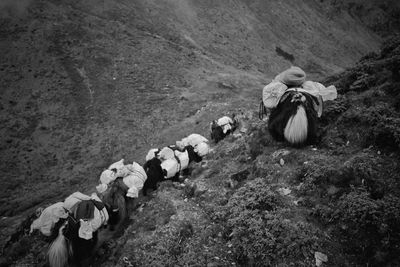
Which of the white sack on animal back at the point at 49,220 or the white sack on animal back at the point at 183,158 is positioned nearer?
the white sack on animal back at the point at 49,220

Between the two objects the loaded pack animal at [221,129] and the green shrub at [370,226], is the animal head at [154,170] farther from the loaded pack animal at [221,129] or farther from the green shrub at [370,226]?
the green shrub at [370,226]

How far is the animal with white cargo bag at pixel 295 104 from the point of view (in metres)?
3.88

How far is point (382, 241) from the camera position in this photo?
2438 mm

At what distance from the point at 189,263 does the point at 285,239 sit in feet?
3.79

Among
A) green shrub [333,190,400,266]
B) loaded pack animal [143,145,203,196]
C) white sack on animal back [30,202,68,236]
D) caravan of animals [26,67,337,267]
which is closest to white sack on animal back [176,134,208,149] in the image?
loaded pack animal [143,145,203,196]

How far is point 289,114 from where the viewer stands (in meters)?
3.93

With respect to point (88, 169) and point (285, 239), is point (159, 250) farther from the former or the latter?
point (88, 169)

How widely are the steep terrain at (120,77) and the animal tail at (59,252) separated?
89 cm

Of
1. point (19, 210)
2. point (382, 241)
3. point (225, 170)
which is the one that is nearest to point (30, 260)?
point (19, 210)

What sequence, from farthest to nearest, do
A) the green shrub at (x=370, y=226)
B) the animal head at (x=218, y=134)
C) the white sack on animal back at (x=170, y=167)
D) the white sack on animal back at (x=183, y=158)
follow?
1. the animal head at (x=218, y=134)
2. the white sack on animal back at (x=183, y=158)
3. the white sack on animal back at (x=170, y=167)
4. the green shrub at (x=370, y=226)

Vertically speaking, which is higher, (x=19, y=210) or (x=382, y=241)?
(x=382, y=241)

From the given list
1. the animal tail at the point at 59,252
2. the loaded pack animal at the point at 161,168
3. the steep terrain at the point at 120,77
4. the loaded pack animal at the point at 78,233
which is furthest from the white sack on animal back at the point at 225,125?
the animal tail at the point at 59,252

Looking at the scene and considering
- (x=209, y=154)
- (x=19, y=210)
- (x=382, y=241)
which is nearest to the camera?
(x=382, y=241)

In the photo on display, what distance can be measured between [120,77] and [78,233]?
10.6m
